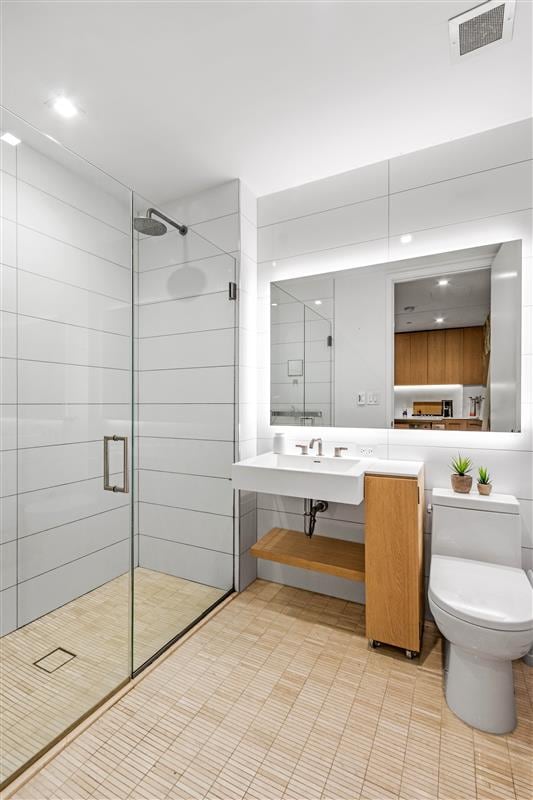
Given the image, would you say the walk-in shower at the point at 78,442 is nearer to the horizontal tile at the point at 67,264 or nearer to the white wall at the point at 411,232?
the horizontal tile at the point at 67,264

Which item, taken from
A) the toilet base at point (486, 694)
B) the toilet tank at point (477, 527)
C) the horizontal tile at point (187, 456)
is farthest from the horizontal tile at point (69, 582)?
the toilet tank at point (477, 527)

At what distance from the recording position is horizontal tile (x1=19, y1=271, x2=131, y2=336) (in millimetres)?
1420

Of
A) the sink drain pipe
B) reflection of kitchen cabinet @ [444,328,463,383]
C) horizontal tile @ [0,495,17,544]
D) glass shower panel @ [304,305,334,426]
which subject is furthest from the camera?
glass shower panel @ [304,305,334,426]

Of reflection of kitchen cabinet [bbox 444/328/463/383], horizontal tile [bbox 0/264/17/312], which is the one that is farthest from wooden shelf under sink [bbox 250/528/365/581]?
horizontal tile [bbox 0/264/17/312]

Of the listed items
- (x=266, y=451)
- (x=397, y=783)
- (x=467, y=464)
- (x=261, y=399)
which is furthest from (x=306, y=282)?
(x=397, y=783)

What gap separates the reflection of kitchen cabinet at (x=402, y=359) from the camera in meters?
2.28

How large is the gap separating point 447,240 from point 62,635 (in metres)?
2.58

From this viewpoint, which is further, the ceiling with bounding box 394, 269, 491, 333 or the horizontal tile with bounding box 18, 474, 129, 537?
the ceiling with bounding box 394, 269, 491, 333

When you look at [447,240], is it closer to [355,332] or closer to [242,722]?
[355,332]

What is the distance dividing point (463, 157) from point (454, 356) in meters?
1.06

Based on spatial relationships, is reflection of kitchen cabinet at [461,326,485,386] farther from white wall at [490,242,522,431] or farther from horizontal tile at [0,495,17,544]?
horizontal tile at [0,495,17,544]

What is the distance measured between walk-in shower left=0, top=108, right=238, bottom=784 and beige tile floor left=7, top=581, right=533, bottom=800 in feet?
0.57

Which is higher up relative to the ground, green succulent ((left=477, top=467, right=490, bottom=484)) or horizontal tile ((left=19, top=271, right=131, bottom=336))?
horizontal tile ((left=19, top=271, right=131, bottom=336))

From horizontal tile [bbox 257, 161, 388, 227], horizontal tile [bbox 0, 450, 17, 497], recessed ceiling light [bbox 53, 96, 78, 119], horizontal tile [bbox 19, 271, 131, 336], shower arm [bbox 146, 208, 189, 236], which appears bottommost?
horizontal tile [bbox 0, 450, 17, 497]
